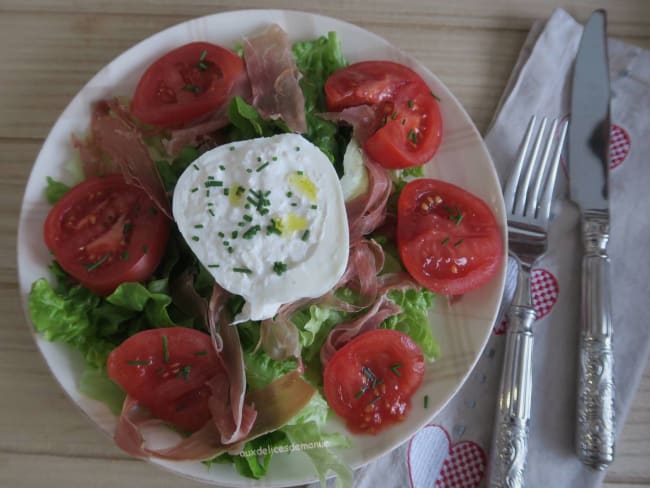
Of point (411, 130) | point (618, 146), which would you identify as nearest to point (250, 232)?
point (411, 130)

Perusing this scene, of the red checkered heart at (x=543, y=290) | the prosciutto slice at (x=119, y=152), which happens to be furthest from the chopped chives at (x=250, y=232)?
the red checkered heart at (x=543, y=290)

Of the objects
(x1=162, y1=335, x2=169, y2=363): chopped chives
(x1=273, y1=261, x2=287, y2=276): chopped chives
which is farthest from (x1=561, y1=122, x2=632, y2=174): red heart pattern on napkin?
(x1=162, y1=335, x2=169, y2=363): chopped chives

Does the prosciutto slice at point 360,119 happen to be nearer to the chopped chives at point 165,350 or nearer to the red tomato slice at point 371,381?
the red tomato slice at point 371,381

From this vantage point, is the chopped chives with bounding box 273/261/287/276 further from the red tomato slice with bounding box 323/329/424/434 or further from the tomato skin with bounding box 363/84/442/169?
the tomato skin with bounding box 363/84/442/169

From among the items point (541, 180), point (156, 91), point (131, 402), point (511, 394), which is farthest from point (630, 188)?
point (131, 402)

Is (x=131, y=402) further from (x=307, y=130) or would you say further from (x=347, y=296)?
(x=307, y=130)
